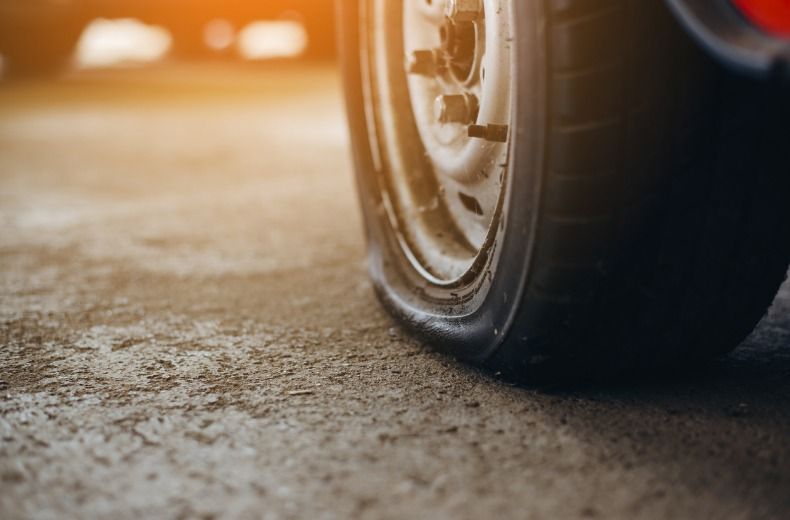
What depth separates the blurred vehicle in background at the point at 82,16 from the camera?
27.2 ft

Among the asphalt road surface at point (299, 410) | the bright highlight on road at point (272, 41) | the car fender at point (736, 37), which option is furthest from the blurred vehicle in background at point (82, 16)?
the car fender at point (736, 37)

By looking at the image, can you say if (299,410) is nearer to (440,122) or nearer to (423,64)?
(440,122)

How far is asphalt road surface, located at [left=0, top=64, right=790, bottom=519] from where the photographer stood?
2.81ft

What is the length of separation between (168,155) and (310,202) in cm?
143

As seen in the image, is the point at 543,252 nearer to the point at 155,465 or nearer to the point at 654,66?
the point at 654,66

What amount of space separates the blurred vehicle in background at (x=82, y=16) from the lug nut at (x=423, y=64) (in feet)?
24.4

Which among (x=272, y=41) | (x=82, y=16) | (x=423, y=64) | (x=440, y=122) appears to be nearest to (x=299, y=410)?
(x=440, y=122)

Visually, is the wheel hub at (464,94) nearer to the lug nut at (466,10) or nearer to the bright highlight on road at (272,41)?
the lug nut at (466,10)

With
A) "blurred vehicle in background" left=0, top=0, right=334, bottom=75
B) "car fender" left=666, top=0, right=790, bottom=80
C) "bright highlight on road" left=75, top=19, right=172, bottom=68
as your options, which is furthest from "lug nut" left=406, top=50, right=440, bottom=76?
"bright highlight on road" left=75, top=19, right=172, bottom=68

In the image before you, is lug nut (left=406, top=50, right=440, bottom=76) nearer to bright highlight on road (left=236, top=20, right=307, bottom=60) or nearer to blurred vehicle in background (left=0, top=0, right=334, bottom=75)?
blurred vehicle in background (left=0, top=0, right=334, bottom=75)

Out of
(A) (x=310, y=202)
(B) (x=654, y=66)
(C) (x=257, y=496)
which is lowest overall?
(C) (x=257, y=496)

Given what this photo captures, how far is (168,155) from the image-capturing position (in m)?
3.78

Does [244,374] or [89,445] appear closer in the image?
[89,445]

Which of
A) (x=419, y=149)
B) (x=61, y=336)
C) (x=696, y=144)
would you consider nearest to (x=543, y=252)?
(x=696, y=144)
